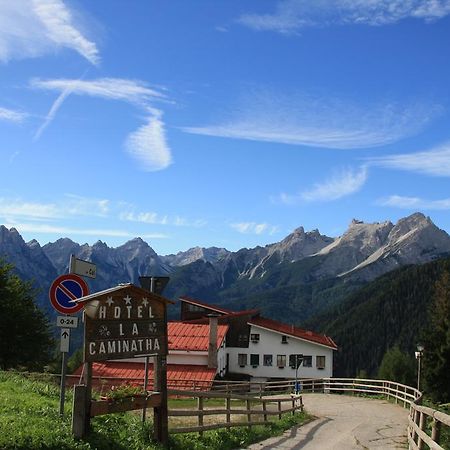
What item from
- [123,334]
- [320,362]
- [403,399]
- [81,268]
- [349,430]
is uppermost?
[81,268]

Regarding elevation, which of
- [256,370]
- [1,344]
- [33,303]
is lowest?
[256,370]

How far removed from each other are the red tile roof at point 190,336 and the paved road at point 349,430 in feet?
67.6

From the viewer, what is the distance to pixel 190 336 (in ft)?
182

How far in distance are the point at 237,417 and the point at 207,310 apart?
1807 inches

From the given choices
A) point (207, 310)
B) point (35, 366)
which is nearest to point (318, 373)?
point (207, 310)

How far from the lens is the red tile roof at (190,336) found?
5281 cm

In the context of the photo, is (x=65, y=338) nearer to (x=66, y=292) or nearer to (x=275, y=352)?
(x=66, y=292)

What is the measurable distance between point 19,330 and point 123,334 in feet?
129

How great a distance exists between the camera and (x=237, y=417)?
23688 millimetres

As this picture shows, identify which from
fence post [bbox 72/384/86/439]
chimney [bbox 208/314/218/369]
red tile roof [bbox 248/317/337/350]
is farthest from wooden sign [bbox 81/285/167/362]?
red tile roof [bbox 248/317/337/350]

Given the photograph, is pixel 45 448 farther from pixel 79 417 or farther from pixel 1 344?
pixel 1 344

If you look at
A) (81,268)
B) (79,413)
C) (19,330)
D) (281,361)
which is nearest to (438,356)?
(281,361)

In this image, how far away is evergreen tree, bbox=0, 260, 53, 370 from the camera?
46.8 metres

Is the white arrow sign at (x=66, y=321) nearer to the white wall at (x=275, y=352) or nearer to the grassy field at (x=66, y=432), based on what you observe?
the grassy field at (x=66, y=432)
